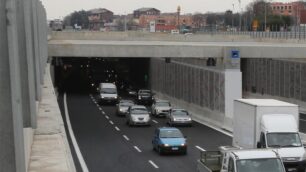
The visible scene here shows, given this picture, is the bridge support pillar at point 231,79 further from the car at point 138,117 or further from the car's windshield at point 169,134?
the car's windshield at point 169,134

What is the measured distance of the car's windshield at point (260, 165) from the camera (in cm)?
1721

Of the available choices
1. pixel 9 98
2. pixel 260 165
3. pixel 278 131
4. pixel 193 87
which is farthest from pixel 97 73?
pixel 9 98

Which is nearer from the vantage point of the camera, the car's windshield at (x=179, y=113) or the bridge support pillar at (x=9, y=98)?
the bridge support pillar at (x=9, y=98)

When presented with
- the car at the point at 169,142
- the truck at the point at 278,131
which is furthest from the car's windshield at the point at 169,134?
the truck at the point at 278,131

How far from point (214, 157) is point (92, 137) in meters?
18.4

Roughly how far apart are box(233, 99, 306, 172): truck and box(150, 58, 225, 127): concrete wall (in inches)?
768

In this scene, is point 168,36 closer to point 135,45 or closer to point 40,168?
point 135,45

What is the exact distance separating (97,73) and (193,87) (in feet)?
190

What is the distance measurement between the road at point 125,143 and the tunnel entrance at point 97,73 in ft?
105

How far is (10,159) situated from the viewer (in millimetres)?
9438

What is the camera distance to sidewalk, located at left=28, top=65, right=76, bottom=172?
1356 cm

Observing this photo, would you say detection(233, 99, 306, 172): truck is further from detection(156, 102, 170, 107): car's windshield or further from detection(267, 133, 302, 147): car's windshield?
detection(156, 102, 170, 107): car's windshield

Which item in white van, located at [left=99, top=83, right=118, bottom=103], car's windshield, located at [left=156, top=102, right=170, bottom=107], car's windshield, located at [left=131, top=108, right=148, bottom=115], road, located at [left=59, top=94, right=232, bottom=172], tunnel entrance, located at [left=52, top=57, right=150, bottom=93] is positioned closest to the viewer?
road, located at [left=59, top=94, right=232, bottom=172]

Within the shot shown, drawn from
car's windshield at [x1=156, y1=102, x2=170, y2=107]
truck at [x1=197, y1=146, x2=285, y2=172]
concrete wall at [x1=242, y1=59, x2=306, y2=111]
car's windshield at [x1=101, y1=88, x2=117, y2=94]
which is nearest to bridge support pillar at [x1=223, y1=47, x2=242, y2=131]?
car's windshield at [x1=156, y1=102, x2=170, y2=107]
